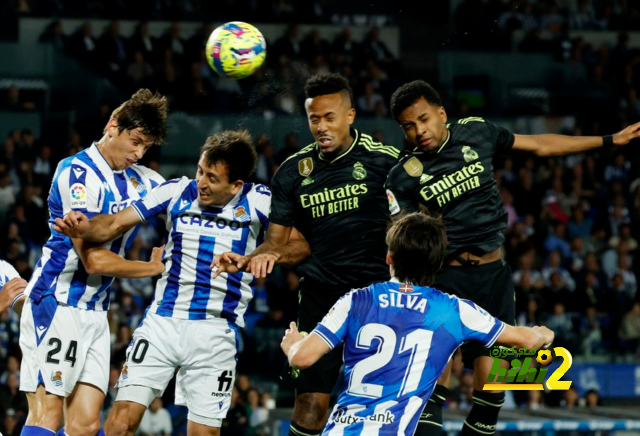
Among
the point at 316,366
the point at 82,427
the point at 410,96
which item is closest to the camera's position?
the point at 82,427

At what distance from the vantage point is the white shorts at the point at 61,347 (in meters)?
6.27

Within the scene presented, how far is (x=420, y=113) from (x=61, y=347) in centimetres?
264

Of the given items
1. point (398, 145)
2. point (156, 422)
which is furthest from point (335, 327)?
point (398, 145)

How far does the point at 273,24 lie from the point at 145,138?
11.4 m

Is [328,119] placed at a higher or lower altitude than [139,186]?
higher

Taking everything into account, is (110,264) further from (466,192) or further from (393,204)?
(466,192)

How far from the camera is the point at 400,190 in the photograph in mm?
6328

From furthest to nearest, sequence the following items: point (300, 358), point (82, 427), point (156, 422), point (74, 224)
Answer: point (156, 422), point (82, 427), point (74, 224), point (300, 358)

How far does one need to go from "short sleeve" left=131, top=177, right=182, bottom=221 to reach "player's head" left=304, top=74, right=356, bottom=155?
908 mm

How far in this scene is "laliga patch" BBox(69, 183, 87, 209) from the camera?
631cm

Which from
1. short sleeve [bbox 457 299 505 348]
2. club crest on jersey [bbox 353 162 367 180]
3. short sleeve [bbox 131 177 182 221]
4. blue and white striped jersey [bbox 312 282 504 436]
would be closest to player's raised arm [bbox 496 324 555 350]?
short sleeve [bbox 457 299 505 348]

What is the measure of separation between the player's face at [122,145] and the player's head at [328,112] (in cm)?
105

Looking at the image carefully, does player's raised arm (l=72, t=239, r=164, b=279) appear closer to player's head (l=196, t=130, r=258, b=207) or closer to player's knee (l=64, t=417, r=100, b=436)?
player's head (l=196, t=130, r=258, b=207)

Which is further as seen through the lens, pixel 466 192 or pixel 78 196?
pixel 466 192
